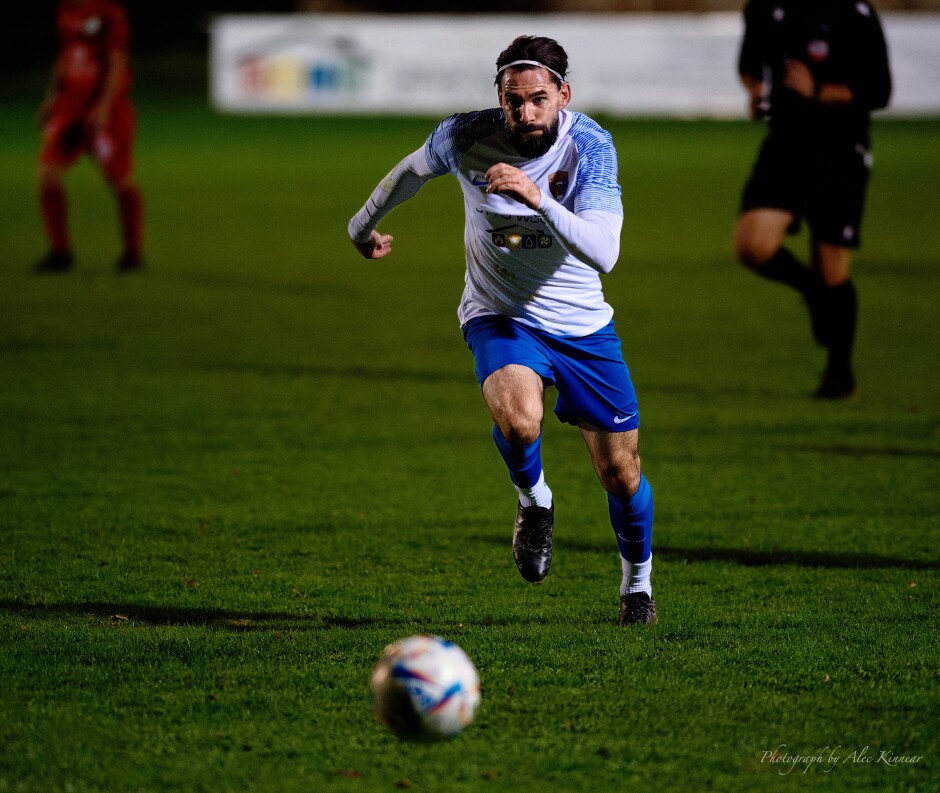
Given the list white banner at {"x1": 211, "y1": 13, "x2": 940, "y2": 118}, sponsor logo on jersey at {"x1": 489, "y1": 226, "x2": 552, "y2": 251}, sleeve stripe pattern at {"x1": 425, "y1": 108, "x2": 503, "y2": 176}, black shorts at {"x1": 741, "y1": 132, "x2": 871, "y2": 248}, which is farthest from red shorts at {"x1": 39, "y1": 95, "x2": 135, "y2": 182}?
white banner at {"x1": 211, "y1": 13, "x2": 940, "y2": 118}

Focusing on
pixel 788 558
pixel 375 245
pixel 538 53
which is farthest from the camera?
pixel 788 558

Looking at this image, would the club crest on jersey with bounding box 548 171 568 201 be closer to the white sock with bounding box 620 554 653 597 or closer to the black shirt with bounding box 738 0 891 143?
the white sock with bounding box 620 554 653 597

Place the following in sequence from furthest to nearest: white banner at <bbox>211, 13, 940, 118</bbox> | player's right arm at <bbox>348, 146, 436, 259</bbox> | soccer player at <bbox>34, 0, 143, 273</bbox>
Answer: white banner at <bbox>211, 13, 940, 118</bbox>
soccer player at <bbox>34, 0, 143, 273</bbox>
player's right arm at <bbox>348, 146, 436, 259</bbox>

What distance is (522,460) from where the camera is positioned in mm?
5336

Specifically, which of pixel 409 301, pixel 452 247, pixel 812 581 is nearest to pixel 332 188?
pixel 452 247

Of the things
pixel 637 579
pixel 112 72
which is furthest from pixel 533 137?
pixel 112 72

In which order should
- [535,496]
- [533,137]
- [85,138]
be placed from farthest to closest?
[85,138], [535,496], [533,137]

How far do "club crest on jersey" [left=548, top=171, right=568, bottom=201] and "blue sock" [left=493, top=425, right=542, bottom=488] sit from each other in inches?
32.3

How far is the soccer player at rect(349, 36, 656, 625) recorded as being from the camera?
494cm

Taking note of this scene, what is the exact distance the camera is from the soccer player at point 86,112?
1479cm

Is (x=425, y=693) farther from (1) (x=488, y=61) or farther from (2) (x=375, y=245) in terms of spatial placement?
(1) (x=488, y=61)

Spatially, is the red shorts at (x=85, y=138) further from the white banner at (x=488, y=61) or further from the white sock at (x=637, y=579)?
the white banner at (x=488, y=61)

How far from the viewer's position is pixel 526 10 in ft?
130

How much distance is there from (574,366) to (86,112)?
1095 centimetres
